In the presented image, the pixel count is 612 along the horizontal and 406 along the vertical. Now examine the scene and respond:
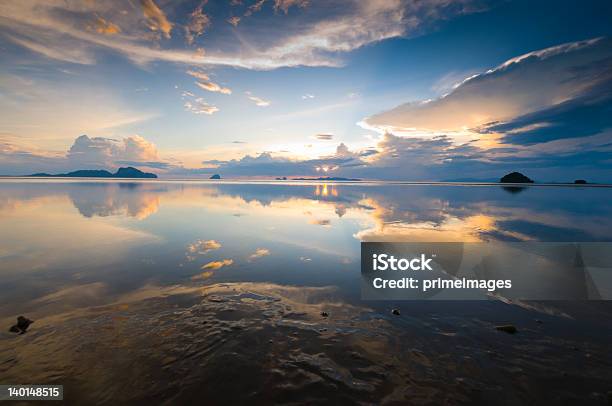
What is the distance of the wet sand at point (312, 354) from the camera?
5.61 metres

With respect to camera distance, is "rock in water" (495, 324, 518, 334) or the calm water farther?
"rock in water" (495, 324, 518, 334)

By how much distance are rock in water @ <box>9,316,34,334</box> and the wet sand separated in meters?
0.18

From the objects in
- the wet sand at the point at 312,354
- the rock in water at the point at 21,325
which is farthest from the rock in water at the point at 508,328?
the rock in water at the point at 21,325

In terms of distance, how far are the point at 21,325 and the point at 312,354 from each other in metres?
8.55

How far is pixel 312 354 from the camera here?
22.6ft

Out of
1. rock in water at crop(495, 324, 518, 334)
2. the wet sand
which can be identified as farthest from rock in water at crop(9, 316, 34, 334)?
rock in water at crop(495, 324, 518, 334)

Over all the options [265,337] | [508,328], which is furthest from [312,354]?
[508,328]

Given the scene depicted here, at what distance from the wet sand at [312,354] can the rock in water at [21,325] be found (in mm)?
176

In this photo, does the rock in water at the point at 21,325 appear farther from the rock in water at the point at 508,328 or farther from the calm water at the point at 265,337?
the rock in water at the point at 508,328

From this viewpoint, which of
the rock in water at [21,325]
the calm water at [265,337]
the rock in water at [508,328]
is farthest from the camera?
the rock in water at [508,328]

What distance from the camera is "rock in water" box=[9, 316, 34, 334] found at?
7526 mm

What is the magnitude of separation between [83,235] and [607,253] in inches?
1380

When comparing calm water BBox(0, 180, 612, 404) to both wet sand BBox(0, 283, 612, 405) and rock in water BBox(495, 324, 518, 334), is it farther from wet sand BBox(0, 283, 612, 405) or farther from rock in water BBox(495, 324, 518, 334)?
rock in water BBox(495, 324, 518, 334)

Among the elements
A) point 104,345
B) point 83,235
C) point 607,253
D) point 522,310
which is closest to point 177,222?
point 83,235
